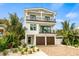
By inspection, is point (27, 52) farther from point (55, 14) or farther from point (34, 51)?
point (55, 14)

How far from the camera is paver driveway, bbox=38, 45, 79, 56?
5047 millimetres

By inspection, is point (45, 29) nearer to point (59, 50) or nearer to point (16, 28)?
point (59, 50)

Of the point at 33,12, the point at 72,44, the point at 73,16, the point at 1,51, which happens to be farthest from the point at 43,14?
the point at 1,51

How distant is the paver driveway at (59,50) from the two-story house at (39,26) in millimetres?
145

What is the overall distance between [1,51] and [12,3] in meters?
1.21

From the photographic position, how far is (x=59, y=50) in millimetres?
5090

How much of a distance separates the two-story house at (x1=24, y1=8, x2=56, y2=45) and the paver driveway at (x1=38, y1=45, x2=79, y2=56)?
0.47ft

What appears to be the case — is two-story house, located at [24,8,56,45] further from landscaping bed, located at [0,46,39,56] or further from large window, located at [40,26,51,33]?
landscaping bed, located at [0,46,39,56]

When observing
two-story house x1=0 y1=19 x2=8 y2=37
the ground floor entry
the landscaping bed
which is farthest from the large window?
two-story house x1=0 y1=19 x2=8 y2=37

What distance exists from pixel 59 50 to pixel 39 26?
31.2 inches

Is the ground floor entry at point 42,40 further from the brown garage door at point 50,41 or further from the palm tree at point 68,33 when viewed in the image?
the palm tree at point 68,33

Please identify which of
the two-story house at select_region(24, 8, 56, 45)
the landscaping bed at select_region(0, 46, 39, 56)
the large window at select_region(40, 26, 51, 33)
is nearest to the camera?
the landscaping bed at select_region(0, 46, 39, 56)

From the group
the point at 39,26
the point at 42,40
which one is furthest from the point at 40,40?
the point at 39,26

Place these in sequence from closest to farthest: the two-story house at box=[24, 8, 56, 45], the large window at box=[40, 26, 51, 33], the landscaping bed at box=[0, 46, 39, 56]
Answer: the landscaping bed at box=[0, 46, 39, 56] < the two-story house at box=[24, 8, 56, 45] < the large window at box=[40, 26, 51, 33]
